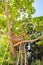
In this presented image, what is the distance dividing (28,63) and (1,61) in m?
0.64

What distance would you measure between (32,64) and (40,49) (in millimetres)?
437

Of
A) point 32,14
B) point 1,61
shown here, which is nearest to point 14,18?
point 32,14

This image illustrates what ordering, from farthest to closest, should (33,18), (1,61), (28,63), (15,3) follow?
1. (28,63)
2. (1,61)
3. (33,18)
4. (15,3)

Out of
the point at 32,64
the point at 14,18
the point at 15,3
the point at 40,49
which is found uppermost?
the point at 15,3

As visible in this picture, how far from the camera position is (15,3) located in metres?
3.05

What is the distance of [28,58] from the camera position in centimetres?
396

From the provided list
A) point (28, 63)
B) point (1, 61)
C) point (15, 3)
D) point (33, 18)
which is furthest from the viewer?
point (28, 63)

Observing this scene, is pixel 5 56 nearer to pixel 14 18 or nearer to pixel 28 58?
pixel 28 58

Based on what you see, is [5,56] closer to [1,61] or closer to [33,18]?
[1,61]

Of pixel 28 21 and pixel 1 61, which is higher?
pixel 28 21

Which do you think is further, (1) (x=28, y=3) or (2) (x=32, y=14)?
(2) (x=32, y=14)

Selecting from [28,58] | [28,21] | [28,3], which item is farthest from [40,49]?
[28,3]

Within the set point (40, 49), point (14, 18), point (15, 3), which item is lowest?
point (40, 49)

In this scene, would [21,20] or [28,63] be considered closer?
[21,20]
